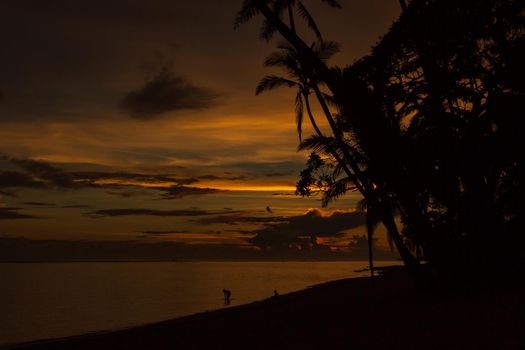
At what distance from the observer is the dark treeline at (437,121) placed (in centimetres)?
1533

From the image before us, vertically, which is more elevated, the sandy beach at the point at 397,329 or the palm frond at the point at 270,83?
the palm frond at the point at 270,83

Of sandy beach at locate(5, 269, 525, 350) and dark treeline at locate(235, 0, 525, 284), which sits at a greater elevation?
dark treeline at locate(235, 0, 525, 284)

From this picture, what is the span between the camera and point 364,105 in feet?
54.8

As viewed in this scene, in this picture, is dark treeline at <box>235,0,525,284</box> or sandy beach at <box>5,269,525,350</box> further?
Result: dark treeline at <box>235,0,525,284</box>

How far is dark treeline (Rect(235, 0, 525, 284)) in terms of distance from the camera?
50.3ft

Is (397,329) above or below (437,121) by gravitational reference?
below

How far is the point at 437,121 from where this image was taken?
644 inches

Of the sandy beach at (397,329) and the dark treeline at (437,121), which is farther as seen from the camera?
the dark treeline at (437,121)

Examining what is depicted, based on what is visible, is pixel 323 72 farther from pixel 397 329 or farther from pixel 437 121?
pixel 397 329

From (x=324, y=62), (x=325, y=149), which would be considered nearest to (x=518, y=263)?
(x=325, y=149)

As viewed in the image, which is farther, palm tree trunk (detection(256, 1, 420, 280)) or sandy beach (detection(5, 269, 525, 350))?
palm tree trunk (detection(256, 1, 420, 280))

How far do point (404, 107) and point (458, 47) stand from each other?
284cm

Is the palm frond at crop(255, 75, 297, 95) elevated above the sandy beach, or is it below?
above

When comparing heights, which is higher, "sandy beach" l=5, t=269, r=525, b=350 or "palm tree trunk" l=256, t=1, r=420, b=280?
"palm tree trunk" l=256, t=1, r=420, b=280
